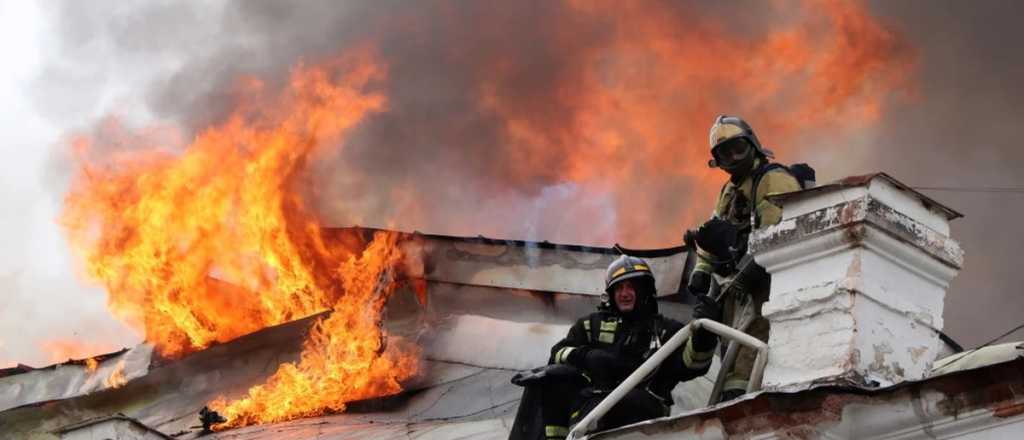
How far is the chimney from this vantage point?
7.91 meters

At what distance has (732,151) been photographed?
404 inches

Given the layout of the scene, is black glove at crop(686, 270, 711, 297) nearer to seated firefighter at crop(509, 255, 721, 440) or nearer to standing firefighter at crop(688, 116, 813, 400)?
standing firefighter at crop(688, 116, 813, 400)

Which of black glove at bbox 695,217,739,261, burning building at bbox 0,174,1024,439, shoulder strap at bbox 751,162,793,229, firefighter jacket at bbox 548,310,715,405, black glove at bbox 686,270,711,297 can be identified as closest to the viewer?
burning building at bbox 0,174,1024,439

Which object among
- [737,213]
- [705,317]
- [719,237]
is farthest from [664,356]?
[737,213]

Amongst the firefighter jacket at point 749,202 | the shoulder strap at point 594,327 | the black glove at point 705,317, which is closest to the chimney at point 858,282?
the black glove at point 705,317

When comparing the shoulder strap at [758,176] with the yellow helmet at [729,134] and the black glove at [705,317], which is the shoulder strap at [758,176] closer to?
the yellow helmet at [729,134]

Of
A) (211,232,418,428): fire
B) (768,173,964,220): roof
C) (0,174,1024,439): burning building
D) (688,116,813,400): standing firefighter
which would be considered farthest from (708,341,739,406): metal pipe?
(211,232,418,428): fire

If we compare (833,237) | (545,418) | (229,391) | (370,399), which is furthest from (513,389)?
(833,237)

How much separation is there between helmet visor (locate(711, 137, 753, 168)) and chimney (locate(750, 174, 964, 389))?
1.83m

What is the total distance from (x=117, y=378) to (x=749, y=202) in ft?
34.6

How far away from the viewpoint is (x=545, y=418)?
32.9 feet

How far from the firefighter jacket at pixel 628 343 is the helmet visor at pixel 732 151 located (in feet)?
3.30

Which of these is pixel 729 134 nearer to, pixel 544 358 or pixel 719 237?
pixel 719 237

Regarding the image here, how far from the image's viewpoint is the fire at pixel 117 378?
18.8 m
